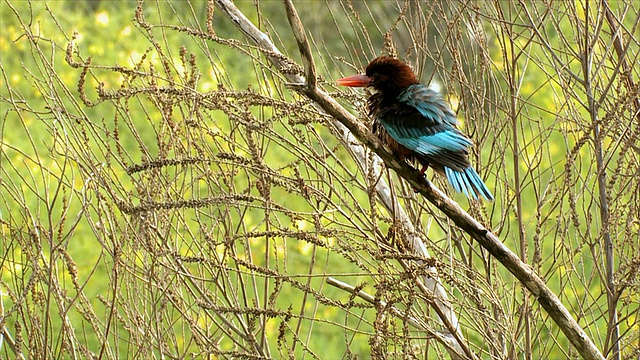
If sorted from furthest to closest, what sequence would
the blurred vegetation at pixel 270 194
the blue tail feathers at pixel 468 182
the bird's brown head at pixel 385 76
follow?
the bird's brown head at pixel 385 76, the blue tail feathers at pixel 468 182, the blurred vegetation at pixel 270 194

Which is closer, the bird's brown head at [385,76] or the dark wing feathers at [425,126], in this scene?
the dark wing feathers at [425,126]

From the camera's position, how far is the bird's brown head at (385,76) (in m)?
3.55

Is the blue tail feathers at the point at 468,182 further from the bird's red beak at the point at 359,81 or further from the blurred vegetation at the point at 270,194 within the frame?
the bird's red beak at the point at 359,81

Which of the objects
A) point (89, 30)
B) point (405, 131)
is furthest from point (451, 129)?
point (89, 30)

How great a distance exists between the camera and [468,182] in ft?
10.6

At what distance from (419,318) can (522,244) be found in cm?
45

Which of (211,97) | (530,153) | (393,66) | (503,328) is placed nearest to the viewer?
(211,97)

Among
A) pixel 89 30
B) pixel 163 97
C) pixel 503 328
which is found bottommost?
pixel 503 328

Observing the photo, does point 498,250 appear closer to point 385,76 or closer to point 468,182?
point 468,182

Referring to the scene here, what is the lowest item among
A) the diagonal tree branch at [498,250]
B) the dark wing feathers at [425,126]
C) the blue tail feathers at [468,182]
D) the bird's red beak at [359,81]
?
the diagonal tree branch at [498,250]

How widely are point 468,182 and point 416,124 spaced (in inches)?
11.1

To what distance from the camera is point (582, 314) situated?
3.14m

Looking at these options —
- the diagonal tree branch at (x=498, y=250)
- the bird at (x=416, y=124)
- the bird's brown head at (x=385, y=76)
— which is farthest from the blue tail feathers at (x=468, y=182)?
the bird's brown head at (x=385, y=76)

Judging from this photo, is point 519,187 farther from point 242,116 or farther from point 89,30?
point 89,30
